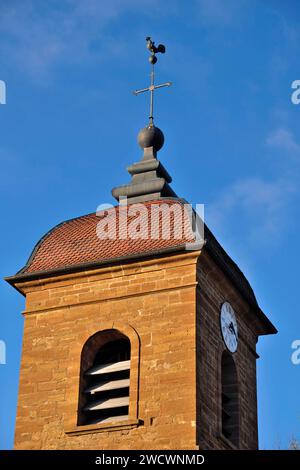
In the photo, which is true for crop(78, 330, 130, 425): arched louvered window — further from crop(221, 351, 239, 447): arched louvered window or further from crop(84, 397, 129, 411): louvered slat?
crop(221, 351, 239, 447): arched louvered window

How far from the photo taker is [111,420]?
941 inches

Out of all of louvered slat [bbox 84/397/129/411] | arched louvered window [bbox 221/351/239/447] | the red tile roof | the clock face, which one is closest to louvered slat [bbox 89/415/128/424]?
louvered slat [bbox 84/397/129/411]

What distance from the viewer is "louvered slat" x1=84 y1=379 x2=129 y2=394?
79.5ft

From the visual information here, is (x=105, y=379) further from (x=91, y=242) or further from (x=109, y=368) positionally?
(x=91, y=242)

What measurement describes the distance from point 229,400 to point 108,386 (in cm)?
222

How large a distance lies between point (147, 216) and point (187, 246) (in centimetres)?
132

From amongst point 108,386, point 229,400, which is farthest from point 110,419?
point 229,400

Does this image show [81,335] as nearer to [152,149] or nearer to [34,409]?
[34,409]

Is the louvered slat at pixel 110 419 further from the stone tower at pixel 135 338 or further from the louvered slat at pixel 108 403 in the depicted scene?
the louvered slat at pixel 108 403

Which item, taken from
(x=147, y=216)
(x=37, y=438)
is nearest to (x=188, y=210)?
(x=147, y=216)

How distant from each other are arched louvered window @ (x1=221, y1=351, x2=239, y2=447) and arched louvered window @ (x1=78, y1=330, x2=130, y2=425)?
1.73 m

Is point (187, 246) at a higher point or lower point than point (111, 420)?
higher
